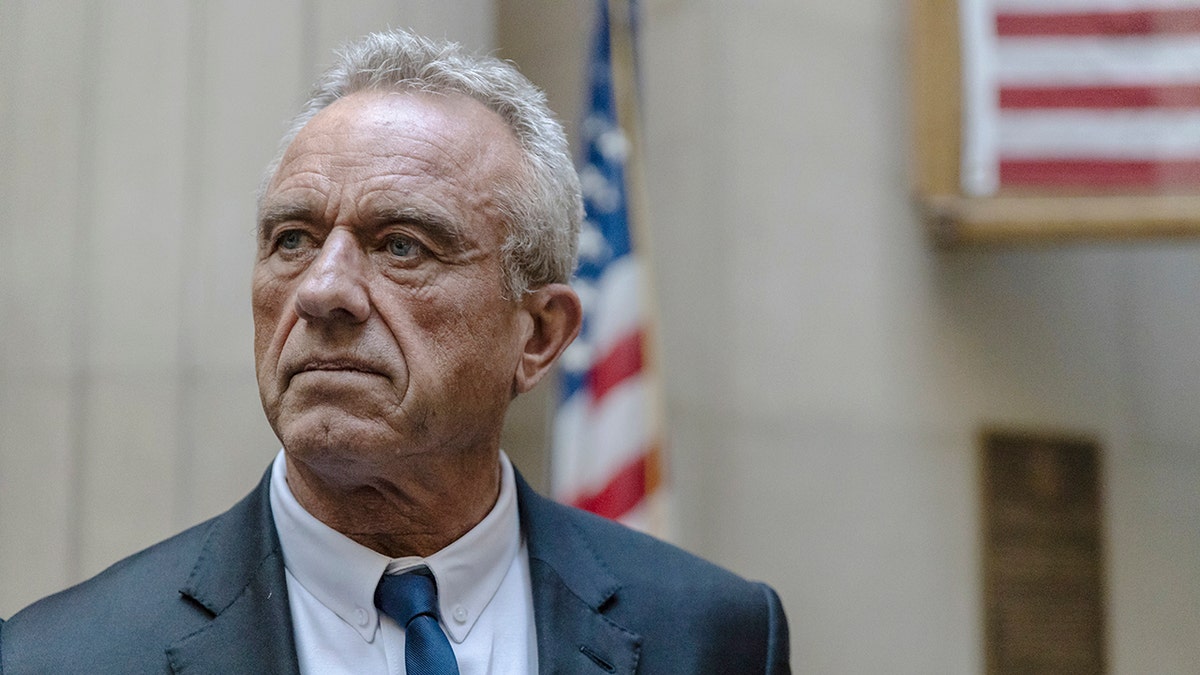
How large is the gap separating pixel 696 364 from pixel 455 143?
3.11 metres

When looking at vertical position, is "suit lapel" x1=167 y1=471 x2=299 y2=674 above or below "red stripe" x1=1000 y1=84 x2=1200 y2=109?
below

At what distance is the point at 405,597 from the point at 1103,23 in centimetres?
411

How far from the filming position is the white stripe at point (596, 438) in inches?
166

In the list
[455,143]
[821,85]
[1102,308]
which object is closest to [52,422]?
[455,143]

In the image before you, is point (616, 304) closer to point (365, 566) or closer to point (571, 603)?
point (571, 603)

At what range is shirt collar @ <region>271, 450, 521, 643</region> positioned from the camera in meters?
2.05

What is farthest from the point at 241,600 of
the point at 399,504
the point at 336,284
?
the point at 336,284

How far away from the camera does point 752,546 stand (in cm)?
511

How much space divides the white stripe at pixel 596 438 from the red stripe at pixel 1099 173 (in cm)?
188

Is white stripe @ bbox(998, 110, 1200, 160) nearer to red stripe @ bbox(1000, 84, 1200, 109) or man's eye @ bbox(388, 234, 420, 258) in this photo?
red stripe @ bbox(1000, 84, 1200, 109)

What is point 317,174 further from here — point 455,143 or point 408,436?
point 408,436

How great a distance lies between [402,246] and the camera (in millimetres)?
2105

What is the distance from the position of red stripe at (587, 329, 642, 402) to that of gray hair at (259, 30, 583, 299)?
72.6 inches

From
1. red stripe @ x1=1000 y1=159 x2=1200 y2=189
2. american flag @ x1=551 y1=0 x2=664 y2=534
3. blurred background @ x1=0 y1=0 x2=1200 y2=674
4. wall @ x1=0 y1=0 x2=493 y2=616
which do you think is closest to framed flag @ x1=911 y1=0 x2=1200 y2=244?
red stripe @ x1=1000 y1=159 x2=1200 y2=189
